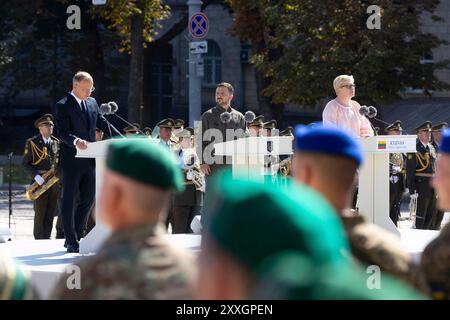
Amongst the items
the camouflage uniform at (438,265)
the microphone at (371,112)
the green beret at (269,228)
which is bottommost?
the camouflage uniform at (438,265)

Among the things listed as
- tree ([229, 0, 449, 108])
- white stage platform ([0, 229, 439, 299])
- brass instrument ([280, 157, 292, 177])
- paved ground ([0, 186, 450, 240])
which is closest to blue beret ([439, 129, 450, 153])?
white stage platform ([0, 229, 439, 299])

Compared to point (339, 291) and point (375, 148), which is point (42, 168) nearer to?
point (375, 148)

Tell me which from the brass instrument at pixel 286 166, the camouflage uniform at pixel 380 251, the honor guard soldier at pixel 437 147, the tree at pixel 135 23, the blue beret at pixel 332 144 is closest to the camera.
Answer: the blue beret at pixel 332 144

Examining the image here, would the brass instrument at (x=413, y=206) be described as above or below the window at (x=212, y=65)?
below

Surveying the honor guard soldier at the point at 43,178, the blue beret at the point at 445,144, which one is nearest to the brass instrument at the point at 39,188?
the honor guard soldier at the point at 43,178

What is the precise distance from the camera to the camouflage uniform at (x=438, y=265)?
14.9 feet

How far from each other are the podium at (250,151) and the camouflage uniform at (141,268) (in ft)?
23.9

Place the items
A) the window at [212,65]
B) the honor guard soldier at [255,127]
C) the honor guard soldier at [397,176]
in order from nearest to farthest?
the honor guard soldier at [255,127] < the honor guard soldier at [397,176] < the window at [212,65]

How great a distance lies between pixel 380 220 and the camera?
38.9 ft

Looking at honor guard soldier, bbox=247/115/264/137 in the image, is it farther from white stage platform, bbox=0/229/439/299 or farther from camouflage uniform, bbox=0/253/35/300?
camouflage uniform, bbox=0/253/35/300

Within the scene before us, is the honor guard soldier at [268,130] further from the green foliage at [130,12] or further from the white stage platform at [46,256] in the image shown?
the green foliage at [130,12]

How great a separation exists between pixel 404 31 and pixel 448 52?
1038 cm

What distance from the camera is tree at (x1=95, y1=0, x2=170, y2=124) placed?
3181 centimetres
